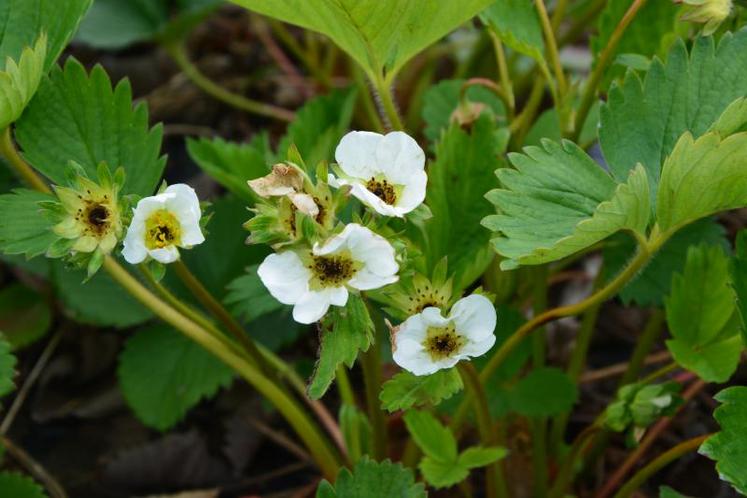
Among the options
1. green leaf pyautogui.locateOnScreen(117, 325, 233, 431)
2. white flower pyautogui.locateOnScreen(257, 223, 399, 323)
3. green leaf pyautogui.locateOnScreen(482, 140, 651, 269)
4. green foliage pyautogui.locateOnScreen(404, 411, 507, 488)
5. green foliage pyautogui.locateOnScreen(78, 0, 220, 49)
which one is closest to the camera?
white flower pyautogui.locateOnScreen(257, 223, 399, 323)

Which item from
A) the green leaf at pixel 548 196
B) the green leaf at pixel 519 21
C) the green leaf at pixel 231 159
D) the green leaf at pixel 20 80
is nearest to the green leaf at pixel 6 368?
the green leaf at pixel 20 80

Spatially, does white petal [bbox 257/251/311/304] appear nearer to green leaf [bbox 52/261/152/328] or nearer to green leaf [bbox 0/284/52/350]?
green leaf [bbox 52/261/152/328]

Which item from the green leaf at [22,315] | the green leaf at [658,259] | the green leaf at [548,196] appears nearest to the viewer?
the green leaf at [548,196]

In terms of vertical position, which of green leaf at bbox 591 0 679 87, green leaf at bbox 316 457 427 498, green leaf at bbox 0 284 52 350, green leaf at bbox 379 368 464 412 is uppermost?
green leaf at bbox 591 0 679 87

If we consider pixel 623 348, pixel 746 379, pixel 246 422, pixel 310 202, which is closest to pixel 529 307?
pixel 623 348

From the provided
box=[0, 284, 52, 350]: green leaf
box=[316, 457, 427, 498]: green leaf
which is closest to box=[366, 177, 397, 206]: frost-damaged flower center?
box=[316, 457, 427, 498]: green leaf

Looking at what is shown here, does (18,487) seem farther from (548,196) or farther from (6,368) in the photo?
(548,196)

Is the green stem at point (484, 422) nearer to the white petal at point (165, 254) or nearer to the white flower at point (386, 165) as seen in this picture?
the white flower at point (386, 165)

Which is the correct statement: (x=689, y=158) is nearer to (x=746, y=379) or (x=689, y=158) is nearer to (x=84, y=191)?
(x=84, y=191)

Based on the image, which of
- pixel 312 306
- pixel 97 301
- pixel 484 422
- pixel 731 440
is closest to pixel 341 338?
pixel 312 306
